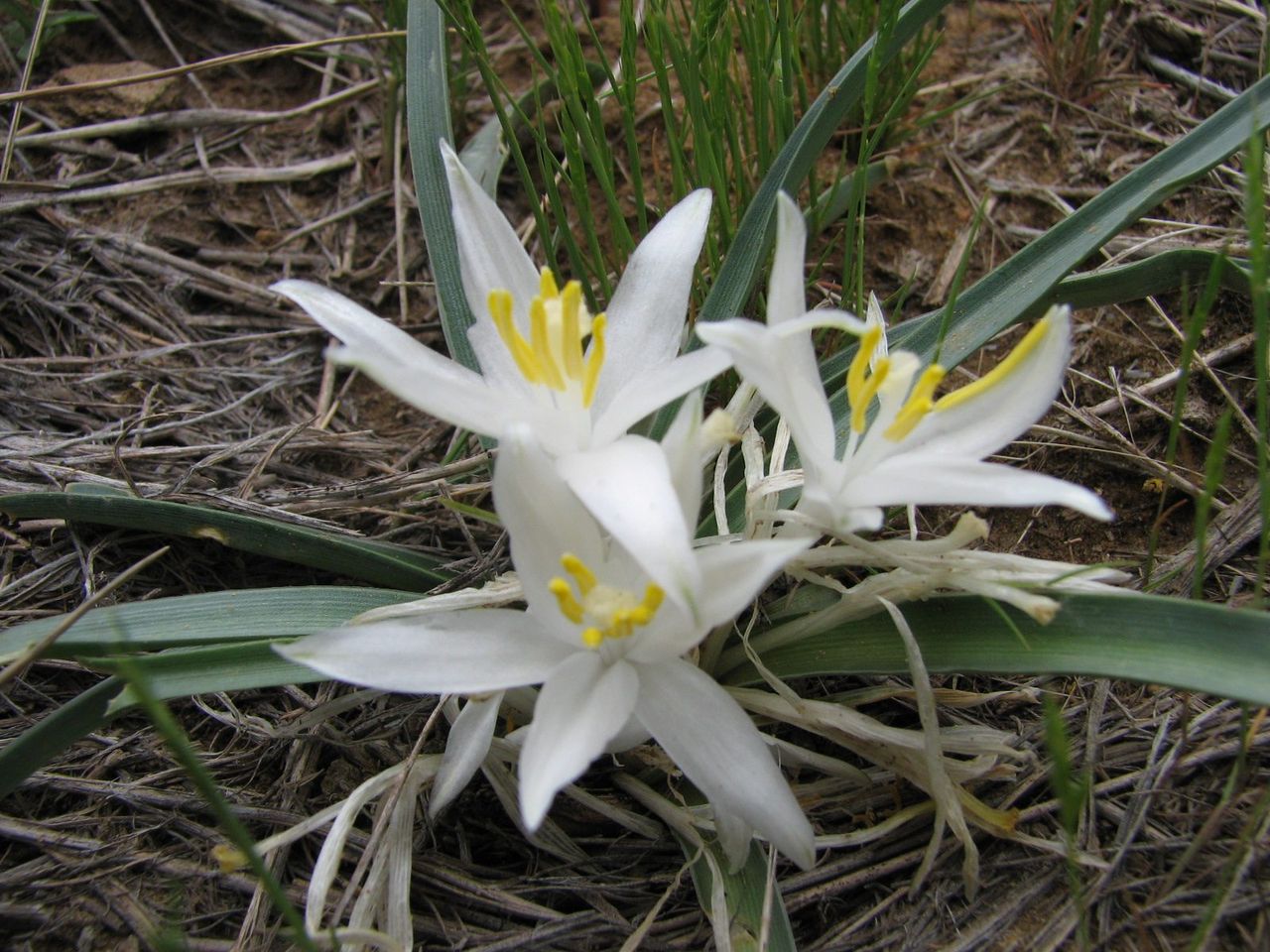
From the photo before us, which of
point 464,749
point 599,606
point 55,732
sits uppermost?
point 599,606

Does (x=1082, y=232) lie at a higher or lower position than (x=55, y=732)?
higher

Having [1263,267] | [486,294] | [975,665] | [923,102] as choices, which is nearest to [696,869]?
[975,665]

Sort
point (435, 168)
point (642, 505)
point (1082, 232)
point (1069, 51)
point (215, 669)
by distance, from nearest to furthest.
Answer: point (642, 505), point (215, 669), point (1082, 232), point (435, 168), point (1069, 51)

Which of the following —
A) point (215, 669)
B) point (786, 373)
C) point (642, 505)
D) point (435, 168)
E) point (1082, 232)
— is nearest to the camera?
point (642, 505)

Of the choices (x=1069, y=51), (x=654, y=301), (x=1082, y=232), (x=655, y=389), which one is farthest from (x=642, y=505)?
(x=1069, y=51)

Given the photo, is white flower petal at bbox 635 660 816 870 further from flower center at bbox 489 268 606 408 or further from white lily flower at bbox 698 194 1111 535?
flower center at bbox 489 268 606 408

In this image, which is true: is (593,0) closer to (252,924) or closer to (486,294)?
(486,294)

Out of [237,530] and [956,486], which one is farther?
[237,530]

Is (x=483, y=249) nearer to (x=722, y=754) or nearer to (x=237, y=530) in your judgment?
(x=237, y=530)
